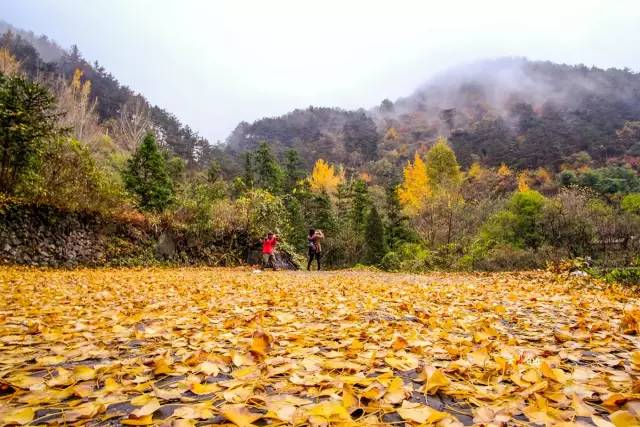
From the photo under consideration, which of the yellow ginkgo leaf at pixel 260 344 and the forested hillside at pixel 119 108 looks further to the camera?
the forested hillside at pixel 119 108

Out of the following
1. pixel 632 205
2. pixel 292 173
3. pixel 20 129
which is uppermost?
pixel 292 173

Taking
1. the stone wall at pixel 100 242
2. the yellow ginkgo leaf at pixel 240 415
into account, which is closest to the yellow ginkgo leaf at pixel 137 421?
the yellow ginkgo leaf at pixel 240 415

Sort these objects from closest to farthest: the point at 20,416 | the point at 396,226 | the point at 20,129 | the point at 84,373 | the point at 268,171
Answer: the point at 20,416, the point at 84,373, the point at 20,129, the point at 396,226, the point at 268,171

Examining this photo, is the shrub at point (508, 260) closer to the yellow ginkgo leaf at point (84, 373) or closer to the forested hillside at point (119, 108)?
the yellow ginkgo leaf at point (84, 373)

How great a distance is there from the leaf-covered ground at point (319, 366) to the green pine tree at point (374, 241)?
12.3 metres

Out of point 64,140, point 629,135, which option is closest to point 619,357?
point 64,140

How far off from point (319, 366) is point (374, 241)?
14.4 metres

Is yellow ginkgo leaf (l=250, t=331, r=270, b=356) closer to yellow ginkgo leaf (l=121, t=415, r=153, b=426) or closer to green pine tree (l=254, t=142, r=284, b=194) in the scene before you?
yellow ginkgo leaf (l=121, t=415, r=153, b=426)

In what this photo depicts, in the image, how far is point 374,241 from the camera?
52.3 ft

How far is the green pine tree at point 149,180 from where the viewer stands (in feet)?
47.7

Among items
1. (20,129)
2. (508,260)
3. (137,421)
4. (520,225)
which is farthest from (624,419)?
(520,225)

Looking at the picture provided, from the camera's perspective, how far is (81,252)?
968 cm

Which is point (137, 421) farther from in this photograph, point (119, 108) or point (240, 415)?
point (119, 108)

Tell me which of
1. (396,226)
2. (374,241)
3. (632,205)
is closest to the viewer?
(632,205)
